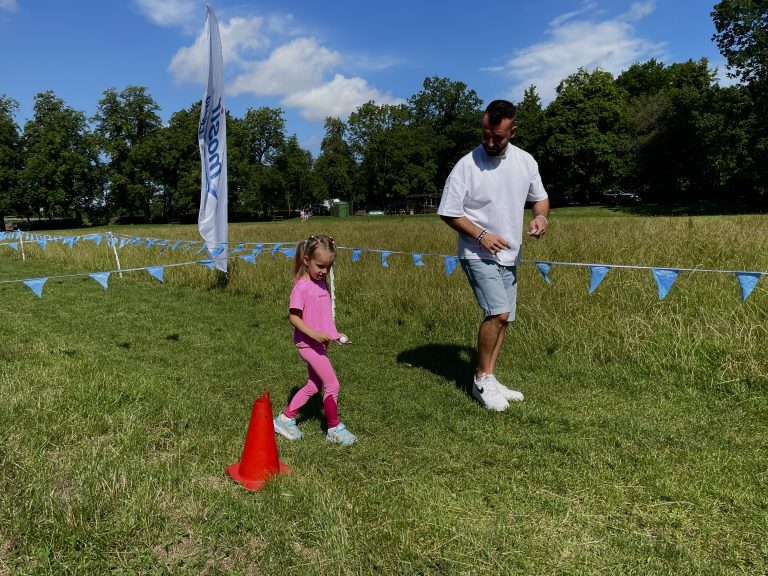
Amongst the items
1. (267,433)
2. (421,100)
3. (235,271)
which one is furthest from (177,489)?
(421,100)

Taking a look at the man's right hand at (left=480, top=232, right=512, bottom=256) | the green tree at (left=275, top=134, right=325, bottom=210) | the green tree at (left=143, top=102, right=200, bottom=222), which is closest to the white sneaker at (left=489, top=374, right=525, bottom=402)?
the man's right hand at (left=480, top=232, right=512, bottom=256)

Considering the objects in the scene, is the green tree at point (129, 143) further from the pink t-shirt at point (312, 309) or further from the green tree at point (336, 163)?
the pink t-shirt at point (312, 309)

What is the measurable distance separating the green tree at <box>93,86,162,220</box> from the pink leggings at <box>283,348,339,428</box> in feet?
208

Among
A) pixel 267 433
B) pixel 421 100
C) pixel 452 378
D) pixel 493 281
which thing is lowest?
pixel 452 378

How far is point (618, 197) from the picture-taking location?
57.2 m

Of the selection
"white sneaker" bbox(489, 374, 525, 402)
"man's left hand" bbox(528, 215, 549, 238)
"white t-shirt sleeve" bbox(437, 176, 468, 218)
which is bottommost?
"white sneaker" bbox(489, 374, 525, 402)

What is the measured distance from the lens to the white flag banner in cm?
931

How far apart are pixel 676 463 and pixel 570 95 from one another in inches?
2280

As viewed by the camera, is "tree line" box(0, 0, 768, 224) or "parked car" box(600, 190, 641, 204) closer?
"tree line" box(0, 0, 768, 224)

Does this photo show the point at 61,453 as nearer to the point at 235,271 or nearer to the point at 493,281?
the point at 493,281

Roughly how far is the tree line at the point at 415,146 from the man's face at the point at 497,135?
37903 mm

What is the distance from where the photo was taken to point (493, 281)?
157 inches

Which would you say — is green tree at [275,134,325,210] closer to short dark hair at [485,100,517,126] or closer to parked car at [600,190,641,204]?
parked car at [600,190,641,204]

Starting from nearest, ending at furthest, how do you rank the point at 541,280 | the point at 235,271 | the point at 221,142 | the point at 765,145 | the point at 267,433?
the point at 267,433 → the point at 541,280 → the point at 221,142 → the point at 235,271 → the point at 765,145
